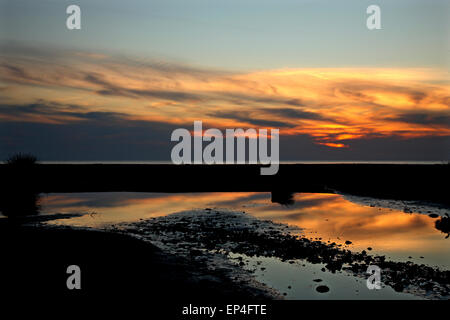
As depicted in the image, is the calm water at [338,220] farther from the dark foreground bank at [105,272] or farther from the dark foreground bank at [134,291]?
the dark foreground bank at [105,272]

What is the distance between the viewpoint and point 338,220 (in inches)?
1051

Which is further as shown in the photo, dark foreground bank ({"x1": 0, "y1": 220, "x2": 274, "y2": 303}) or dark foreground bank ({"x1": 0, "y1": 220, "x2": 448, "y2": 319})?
dark foreground bank ({"x1": 0, "y1": 220, "x2": 274, "y2": 303})

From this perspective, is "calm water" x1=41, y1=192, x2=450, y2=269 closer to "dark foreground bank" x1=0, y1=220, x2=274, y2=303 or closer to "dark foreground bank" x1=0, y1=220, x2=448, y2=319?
"dark foreground bank" x1=0, y1=220, x2=448, y2=319

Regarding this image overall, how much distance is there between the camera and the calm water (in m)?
18.2

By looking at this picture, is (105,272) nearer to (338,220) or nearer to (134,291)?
(134,291)

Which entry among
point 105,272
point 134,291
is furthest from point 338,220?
point 134,291

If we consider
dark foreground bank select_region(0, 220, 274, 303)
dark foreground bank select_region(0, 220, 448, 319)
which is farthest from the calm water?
dark foreground bank select_region(0, 220, 274, 303)

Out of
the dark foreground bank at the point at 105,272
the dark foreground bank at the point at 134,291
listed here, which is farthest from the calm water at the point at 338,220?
the dark foreground bank at the point at 105,272

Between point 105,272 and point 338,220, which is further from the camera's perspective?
point 338,220

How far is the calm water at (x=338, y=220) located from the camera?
18234mm

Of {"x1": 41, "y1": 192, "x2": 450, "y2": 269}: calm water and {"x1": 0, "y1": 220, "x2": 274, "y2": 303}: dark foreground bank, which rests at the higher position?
{"x1": 0, "y1": 220, "x2": 274, "y2": 303}: dark foreground bank

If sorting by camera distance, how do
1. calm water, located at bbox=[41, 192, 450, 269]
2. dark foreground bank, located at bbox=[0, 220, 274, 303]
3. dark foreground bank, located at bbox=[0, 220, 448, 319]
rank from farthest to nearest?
1. calm water, located at bbox=[41, 192, 450, 269]
2. dark foreground bank, located at bbox=[0, 220, 274, 303]
3. dark foreground bank, located at bbox=[0, 220, 448, 319]
